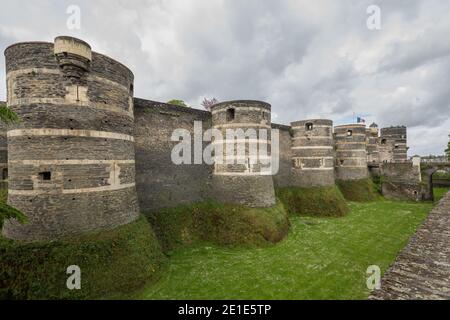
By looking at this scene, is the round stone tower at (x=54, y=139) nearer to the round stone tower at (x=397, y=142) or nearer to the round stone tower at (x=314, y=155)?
the round stone tower at (x=314, y=155)

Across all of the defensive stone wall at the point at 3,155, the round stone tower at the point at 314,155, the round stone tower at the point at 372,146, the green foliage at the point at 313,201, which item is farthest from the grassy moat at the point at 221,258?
the round stone tower at the point at 372,146

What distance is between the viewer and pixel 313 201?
2259 cm

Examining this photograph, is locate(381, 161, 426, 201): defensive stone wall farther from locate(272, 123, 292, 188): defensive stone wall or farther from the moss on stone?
the moss on stone

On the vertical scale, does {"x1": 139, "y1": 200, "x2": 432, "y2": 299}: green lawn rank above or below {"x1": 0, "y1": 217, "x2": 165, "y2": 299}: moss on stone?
below

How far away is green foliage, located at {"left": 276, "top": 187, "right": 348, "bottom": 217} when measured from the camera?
71.9 ft

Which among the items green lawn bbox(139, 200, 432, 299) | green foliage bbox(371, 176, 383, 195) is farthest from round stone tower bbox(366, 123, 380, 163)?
green lawn bbox(139, 200, 432, 299)

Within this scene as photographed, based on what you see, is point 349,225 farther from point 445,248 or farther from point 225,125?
point 225,125

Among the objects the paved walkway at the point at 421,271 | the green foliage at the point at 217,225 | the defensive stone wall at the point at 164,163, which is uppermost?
the defensive stone wall at the point at 164,163

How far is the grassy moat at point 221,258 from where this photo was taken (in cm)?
867

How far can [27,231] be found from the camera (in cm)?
861

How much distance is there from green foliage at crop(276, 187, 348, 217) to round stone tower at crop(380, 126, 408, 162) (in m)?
25.7

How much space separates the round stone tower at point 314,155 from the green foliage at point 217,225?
8865mm

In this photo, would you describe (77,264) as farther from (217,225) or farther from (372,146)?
(372,146)

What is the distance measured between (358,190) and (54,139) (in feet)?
102
